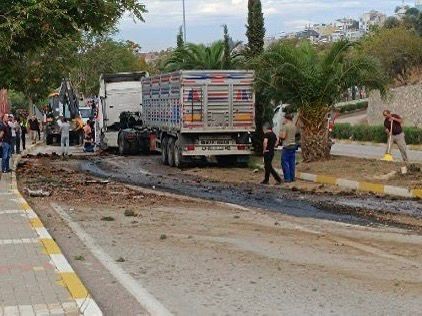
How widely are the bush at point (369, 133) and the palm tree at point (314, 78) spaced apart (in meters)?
16.8

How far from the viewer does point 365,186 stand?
57.1ft

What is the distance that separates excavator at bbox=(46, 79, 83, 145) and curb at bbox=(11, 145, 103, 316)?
30.4 m

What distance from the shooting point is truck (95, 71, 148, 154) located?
33156 millimetres

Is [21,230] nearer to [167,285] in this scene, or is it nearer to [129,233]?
[129,233]

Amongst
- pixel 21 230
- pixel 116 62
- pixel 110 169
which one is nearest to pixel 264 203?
pixel 21 230

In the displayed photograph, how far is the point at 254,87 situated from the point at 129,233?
12.4m

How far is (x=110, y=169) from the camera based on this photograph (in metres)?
25.5

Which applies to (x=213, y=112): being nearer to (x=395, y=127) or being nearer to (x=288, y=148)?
(x=288, y=148)

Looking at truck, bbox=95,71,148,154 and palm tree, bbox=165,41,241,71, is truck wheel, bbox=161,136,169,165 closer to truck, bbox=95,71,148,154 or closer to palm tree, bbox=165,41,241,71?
truck, bbox=95,71,148,154

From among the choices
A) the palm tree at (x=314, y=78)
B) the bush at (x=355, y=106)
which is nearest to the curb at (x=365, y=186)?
the palm tree at (x=314, y=78)

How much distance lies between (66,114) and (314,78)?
78.0 ft

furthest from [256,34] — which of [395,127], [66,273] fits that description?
[66,273]

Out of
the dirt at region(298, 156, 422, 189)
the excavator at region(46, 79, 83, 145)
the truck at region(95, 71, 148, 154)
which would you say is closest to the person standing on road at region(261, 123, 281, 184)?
the dirt at region(298, 156, 422, 189)

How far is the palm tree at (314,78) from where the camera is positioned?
2112 centimetres
